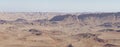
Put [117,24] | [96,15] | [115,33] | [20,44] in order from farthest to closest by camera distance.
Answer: [96,15]
[117,24]
[115,33]
[20,44]

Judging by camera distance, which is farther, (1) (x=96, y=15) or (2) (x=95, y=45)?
(1) (x=96, y=15)

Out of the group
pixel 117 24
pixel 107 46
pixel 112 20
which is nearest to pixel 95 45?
pixel 107 46

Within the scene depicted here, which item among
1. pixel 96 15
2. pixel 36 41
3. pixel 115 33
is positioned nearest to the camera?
pixel 36 41

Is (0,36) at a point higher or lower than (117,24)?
higher

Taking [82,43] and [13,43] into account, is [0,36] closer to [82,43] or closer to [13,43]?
[13,43]

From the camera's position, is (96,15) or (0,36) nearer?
(0,36)

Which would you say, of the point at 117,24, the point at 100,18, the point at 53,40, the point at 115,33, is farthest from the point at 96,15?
the point at 53,40

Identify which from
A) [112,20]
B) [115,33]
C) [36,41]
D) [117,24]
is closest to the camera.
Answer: [36,41]

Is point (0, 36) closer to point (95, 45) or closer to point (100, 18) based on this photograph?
point (95, 45)

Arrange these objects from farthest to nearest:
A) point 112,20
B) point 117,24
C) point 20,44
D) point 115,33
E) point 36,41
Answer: point 112,20 → point 117,24 → point 115,33 → point 36,41 → point 20,44
